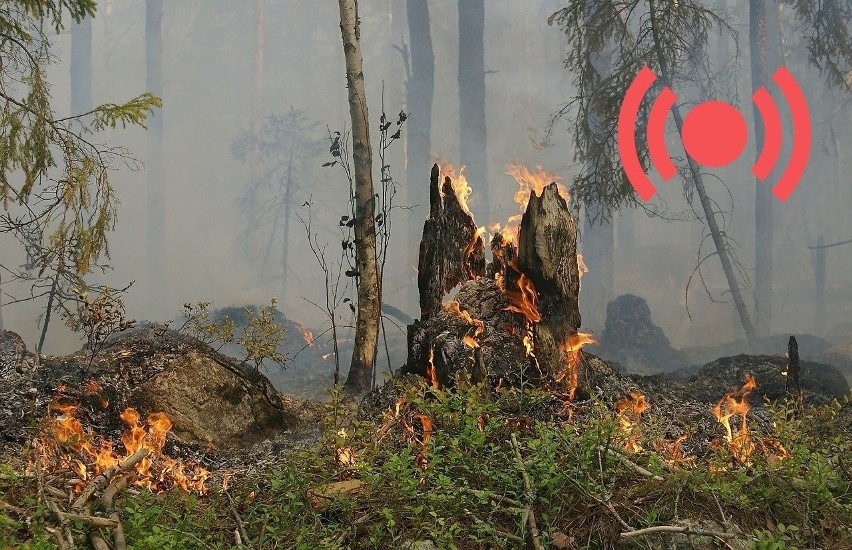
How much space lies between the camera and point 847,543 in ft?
11.3

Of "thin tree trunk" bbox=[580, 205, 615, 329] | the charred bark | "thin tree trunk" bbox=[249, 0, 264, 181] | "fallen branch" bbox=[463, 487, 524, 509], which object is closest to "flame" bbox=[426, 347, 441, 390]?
the charred bark

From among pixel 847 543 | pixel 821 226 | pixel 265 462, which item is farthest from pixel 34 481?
pixel 821 226

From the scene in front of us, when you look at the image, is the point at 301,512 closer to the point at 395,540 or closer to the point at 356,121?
the point at 395,540

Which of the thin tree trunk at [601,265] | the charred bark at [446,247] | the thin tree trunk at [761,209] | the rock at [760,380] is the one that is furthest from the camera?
the thin tree trunk at [601,265]

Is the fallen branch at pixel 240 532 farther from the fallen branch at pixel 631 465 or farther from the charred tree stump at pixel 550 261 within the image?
the charred tree stump at pixel 550 261

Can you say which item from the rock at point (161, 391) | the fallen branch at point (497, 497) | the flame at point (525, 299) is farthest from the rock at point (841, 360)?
the fallen branch at point (497, 497)

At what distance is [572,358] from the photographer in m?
6.16

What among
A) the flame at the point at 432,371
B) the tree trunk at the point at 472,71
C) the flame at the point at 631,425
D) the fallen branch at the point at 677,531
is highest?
the tree trunk at the point at 472,71

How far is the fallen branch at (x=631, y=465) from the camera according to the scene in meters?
3.83

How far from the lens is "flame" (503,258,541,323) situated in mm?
6242

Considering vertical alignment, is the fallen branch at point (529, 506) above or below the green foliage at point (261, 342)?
below

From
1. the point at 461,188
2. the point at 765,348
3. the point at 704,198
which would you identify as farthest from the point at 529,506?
the point at 765,348

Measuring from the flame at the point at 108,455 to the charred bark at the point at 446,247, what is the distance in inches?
111

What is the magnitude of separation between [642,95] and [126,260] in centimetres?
3639
